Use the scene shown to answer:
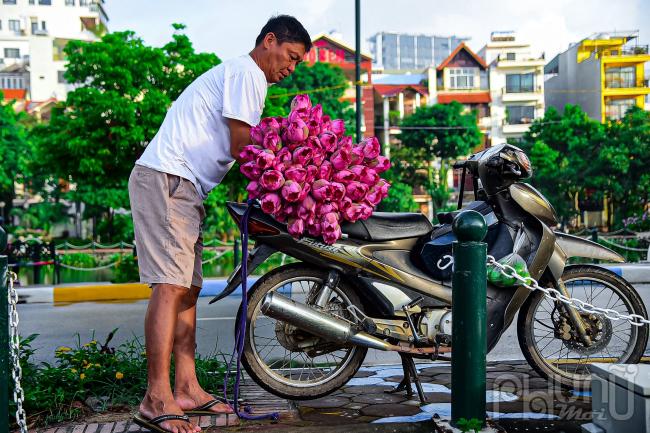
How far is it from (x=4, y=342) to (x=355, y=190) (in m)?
1.66

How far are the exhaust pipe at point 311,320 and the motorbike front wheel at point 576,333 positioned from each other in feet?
3.01

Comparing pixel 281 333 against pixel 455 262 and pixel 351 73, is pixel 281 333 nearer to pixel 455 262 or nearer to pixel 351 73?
pixel 455 262

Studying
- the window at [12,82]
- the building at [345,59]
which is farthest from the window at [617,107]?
the window at [12,82]

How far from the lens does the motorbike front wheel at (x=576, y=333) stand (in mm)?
4012

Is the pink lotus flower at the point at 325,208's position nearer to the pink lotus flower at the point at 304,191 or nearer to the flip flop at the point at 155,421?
the pink lotus flower at the point at 304,191

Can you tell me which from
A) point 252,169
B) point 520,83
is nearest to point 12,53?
point 520,83

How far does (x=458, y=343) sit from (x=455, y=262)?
1.03 feet

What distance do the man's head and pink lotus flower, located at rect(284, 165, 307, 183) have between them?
0.49 m

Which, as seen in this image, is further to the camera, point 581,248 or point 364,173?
point 581,248

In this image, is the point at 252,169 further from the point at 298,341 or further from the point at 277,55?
the point at 298,341

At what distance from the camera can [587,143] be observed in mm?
41406

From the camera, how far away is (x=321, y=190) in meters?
3.42

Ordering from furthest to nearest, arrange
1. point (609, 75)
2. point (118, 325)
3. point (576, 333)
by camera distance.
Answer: point (609, 75) → point (118, 325) → point (576, 333)

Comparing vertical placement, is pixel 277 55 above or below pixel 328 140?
above
